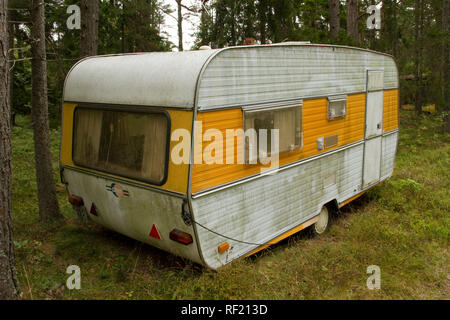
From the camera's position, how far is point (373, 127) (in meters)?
7.59

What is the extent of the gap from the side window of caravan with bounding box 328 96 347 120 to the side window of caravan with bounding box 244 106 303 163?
869mm

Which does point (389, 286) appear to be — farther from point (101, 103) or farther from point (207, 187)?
point (101, 103)

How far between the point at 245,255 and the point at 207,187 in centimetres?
117

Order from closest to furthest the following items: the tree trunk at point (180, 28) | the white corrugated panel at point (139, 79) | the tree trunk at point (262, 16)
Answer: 1. the white corrugated panel at point (139, 79)
2. the tree trunk at point (262, 16)
3. the tree trunk at point (180, 28)

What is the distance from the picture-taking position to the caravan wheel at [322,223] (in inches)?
253

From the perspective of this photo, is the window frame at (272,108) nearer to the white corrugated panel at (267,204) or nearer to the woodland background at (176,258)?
the white corrugated panel at (267,204)

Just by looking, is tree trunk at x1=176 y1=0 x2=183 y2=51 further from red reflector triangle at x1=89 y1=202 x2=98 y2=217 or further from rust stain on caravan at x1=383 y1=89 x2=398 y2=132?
red reflector triangle at x1=89 y1=202 x2=98 y2=217

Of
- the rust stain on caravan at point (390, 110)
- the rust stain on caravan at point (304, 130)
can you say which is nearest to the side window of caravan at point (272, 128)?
the rust stain on caravan at point (304, 130)

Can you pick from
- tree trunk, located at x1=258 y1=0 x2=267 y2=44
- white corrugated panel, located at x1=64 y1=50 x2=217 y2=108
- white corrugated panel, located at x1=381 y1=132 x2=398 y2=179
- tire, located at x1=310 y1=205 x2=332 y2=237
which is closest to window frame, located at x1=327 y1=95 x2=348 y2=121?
tire, located at x1=310 y1=205 x2=332 y2=237

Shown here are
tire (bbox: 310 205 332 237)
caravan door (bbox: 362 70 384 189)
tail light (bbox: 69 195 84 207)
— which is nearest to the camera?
tail light (bbox: 69 195 84 207)

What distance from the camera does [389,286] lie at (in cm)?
466

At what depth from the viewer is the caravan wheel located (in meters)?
6.43

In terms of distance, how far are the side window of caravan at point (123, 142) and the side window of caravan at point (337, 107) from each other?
2947mm
